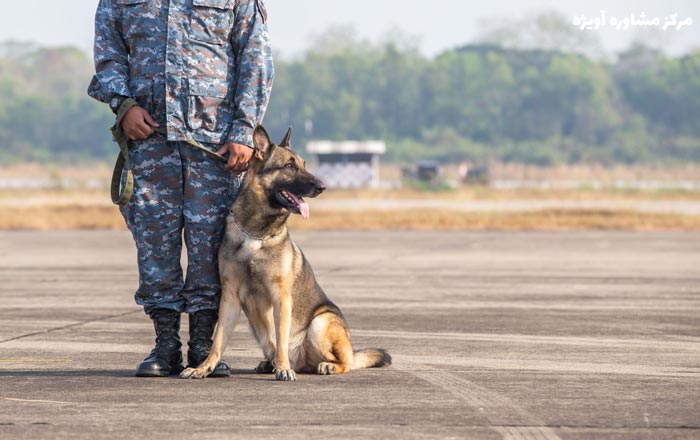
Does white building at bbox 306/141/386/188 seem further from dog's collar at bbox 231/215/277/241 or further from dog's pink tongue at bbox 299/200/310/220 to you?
dog's pink tongue at bbox 299/200/310/220

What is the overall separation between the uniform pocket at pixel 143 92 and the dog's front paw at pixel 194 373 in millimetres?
1495

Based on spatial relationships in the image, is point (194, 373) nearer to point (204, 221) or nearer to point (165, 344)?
point (165, 344)

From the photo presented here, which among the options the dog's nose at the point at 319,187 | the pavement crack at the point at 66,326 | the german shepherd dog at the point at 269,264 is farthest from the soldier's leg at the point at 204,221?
the pavement crack at the point at 66,326

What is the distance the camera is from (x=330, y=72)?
14750 cm

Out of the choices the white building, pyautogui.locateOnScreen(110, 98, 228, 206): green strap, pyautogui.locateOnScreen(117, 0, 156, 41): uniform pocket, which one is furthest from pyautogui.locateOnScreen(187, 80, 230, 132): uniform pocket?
the white building

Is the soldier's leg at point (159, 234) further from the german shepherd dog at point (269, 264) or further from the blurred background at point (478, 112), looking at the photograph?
the blurred background at point (478, 112)

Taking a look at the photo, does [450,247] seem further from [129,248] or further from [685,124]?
[685,124]

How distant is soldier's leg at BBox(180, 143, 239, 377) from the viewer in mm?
7969

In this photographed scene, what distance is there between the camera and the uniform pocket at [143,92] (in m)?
7.97

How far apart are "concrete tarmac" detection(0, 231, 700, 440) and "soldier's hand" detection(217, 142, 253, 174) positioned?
3.99ft

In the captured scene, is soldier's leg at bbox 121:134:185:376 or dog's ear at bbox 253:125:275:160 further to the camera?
soldier's leg at bbox 121:134:185:376

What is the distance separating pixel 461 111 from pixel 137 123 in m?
127

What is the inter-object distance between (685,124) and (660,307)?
121878mm

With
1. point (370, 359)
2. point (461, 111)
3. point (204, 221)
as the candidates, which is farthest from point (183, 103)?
point (461, 111)
